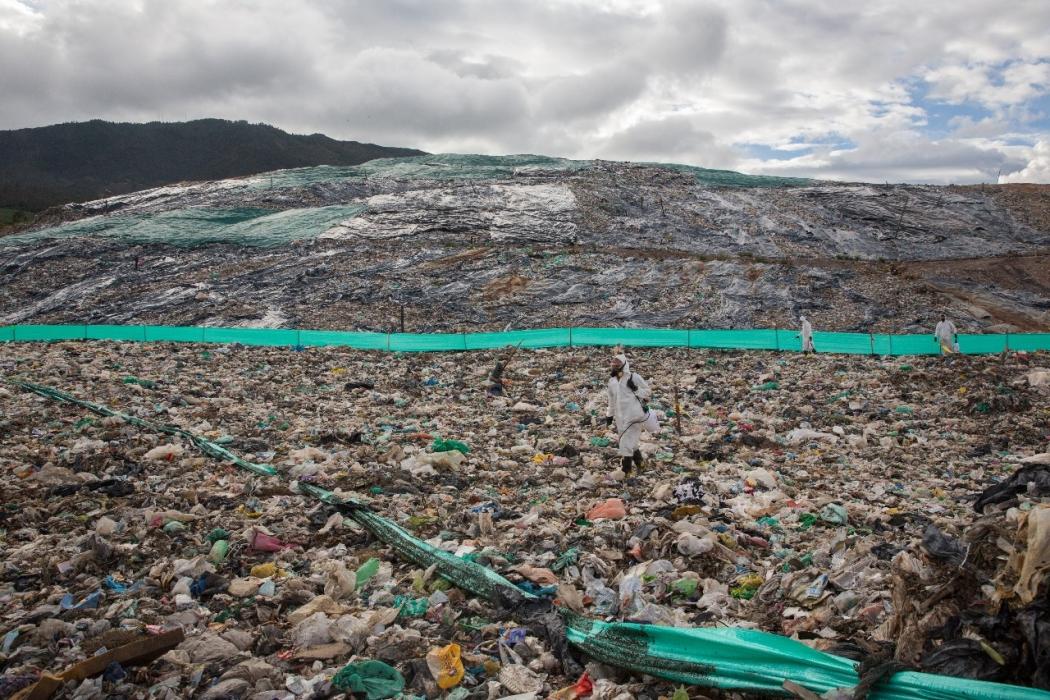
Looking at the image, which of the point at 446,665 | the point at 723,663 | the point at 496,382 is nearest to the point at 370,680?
the point at 446,665

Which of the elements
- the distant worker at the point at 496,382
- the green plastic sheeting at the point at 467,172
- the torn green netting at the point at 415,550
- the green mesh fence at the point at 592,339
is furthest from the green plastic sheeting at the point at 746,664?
the green plastic sheeting at the point at 467,172

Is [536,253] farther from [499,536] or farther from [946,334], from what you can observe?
[499,536]

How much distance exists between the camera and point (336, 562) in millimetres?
→ 4344

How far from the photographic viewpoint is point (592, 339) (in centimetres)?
1465

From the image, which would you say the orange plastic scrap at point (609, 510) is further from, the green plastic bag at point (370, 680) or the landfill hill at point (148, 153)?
the landfill hill at point (148, 153)

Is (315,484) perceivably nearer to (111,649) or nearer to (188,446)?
(188,446)

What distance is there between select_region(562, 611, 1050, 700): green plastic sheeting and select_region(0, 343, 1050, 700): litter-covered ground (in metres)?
0.11

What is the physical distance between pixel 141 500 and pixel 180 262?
20.5 m

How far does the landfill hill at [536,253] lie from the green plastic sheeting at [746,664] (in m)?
15.8

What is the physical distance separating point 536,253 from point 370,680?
20.9 metres

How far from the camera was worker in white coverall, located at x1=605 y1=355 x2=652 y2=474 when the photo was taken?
261 inches

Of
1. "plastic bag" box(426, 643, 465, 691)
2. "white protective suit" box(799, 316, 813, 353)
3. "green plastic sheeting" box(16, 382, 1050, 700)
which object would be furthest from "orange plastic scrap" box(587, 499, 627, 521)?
"white protective suit" box(799, 316, 813, 353)

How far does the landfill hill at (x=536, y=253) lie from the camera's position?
19797 millimetres

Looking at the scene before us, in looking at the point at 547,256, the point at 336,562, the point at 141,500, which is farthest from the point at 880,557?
the point at 547,256
